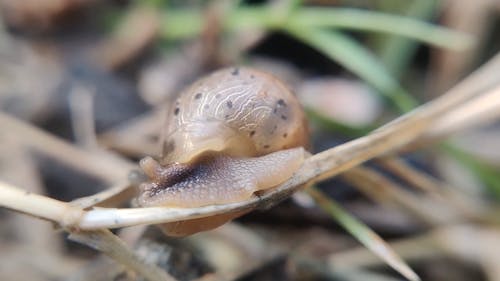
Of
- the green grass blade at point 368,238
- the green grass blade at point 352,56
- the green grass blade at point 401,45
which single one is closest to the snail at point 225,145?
the green grass blade at point 368,238

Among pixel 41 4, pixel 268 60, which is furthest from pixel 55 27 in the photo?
pixel 268 60

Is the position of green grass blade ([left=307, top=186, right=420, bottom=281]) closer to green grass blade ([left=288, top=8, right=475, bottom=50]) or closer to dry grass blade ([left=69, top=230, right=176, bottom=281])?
dry grass blade ([left=69, top=230, right=176, bottom=281])

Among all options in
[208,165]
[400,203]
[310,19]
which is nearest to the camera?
[208,165]

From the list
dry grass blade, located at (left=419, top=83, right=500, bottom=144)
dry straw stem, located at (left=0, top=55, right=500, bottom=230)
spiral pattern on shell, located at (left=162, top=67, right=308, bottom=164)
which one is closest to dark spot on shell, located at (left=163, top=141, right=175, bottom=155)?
spiral pattern on shell, located at (left=162, top=67, right=308, bottom=164)

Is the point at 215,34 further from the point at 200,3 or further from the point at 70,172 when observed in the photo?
the point at 70,172

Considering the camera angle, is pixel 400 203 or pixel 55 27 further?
pixel 55 27

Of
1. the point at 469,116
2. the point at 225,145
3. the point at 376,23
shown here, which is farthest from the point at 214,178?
the point at 376,23
